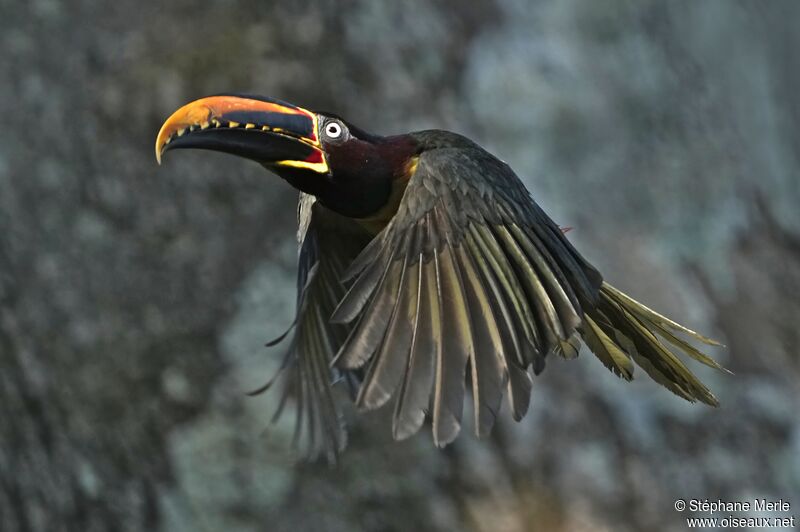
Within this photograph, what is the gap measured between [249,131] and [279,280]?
208cm

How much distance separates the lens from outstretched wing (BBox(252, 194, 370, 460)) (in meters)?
4.66

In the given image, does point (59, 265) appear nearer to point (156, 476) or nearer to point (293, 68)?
point (156, 476)

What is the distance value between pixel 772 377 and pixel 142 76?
336 centimetres

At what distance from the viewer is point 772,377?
6.32 metres

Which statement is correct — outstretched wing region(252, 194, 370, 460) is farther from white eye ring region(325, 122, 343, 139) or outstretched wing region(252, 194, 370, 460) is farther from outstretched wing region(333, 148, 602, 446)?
outstretched wing region(333, 148, 602, 446)

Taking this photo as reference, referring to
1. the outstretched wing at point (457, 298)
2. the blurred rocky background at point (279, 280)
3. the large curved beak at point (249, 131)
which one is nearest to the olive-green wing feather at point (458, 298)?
the outstretched wing at point (457, 298)

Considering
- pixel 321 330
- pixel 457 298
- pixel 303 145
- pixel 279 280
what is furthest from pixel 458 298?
pixel 279 280

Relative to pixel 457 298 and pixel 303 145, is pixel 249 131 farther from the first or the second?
pixel 457 298

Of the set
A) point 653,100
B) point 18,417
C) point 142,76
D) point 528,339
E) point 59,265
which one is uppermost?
point 653,100

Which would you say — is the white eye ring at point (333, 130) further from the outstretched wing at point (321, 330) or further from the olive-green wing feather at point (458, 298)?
the outstretched wing at point (321, 330)

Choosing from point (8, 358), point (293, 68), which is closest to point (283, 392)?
point (8, 358)

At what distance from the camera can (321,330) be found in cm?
473

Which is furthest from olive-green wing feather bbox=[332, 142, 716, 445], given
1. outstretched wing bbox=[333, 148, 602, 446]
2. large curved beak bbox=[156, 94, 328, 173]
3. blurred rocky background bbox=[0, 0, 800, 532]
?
blurred rocky background bbox=[0, 0, 800, 532]

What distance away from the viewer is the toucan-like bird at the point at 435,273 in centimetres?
338
